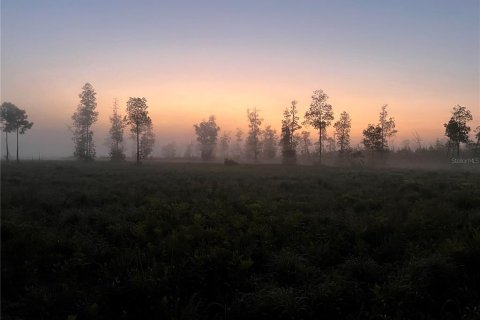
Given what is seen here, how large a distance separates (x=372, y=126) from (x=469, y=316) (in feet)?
226

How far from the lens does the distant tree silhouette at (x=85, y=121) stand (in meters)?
68.4

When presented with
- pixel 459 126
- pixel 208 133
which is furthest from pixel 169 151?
pixel 459 126

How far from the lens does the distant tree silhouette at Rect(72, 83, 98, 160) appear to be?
68.4 m

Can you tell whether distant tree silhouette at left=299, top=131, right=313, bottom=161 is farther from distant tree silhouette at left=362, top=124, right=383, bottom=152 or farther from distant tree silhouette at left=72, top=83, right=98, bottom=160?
distant tree silhouette at left=72, top=83, right=98, bottom=160

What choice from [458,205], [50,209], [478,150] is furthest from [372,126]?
[50,209]

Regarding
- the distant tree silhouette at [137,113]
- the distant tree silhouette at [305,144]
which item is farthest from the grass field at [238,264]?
the distant tree silhouette at [305,144]

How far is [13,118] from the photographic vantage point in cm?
6556

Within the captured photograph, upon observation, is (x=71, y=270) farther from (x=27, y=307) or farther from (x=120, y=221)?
(x=120, y=221)

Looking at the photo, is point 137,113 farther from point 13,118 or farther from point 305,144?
point 305,144

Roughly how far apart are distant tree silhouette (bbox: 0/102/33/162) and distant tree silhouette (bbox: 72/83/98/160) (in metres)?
9.06

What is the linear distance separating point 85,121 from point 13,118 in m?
12.9

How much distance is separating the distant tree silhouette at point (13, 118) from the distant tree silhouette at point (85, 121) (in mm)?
9056

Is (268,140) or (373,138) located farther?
(268,140)

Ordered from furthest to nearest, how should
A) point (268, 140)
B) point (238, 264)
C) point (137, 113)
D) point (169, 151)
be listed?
point (169, 151)
point (268, 140)
point (137, 113)
point (238, 264)
